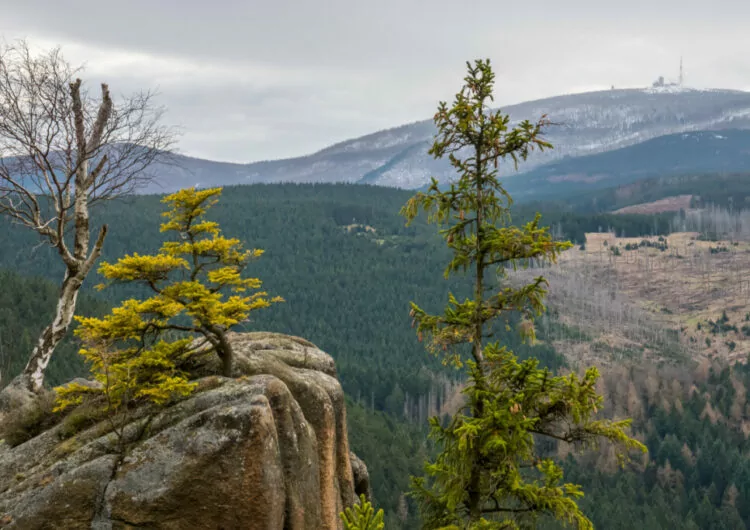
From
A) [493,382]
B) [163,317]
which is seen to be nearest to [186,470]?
[163,317]

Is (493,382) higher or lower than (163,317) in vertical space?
lower

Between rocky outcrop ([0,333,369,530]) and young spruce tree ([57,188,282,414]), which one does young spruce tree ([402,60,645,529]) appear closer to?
rocky outcrop ([0,333,369,530])

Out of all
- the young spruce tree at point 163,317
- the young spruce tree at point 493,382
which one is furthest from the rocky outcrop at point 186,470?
the young spruce tree at point 493,382

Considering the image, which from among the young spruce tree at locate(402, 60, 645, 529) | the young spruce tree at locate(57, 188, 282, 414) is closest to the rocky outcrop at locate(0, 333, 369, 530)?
the young spruce tree at locate(57, 188, 282, 414)

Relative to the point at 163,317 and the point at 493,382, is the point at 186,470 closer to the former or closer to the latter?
the point at 163,317

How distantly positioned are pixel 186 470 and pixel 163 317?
16.4 feet

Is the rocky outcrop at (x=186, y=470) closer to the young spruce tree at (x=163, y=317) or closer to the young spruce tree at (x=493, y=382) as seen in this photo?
the young spruce tree at (x=163, y=317)

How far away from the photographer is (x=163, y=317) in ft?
65.3

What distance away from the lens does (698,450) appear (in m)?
172

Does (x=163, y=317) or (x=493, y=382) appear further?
(x=163, y=317)

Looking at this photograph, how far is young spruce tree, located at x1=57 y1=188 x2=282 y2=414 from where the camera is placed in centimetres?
1911

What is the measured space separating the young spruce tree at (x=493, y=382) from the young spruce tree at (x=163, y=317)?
698 cm

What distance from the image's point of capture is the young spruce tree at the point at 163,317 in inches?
752

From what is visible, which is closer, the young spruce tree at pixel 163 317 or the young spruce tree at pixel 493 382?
the young spruce tree at pixel 493 382
